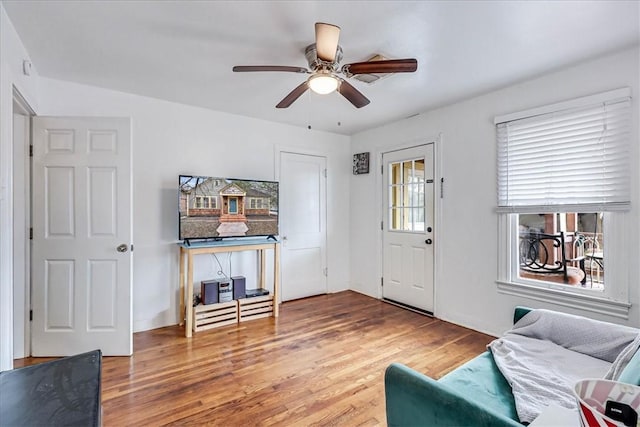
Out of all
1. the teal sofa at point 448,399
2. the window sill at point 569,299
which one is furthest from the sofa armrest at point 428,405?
the window sill at point 569,299

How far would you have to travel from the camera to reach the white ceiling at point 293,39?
1779 millimetres

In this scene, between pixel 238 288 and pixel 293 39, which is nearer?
pixel 293 39

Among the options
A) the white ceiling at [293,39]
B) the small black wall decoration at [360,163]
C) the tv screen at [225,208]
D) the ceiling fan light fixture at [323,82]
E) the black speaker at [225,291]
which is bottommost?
the black speaker at [225,291]

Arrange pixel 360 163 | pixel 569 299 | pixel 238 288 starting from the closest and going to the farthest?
pixel 569 299
pixel 238 288
pixel 360 163

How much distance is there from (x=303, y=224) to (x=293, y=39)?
2.60 metres

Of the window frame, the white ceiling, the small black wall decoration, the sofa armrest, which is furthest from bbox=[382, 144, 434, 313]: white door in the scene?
the sofa armrest

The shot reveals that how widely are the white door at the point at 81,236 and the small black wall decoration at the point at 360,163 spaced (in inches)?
116

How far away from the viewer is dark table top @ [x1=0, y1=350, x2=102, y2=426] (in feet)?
2.70

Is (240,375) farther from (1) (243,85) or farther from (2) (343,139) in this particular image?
(2) (343,139)

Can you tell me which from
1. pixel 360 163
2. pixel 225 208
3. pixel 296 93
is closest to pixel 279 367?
pixel 225 208

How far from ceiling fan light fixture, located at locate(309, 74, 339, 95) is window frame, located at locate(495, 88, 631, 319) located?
1.84 metres

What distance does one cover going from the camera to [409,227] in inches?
154

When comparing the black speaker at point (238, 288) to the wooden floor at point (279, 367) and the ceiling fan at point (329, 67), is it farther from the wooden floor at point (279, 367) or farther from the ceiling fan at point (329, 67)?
the ceiling fan at point (329, 67)

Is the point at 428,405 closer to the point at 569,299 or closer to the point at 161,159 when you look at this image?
the point at 569,299
